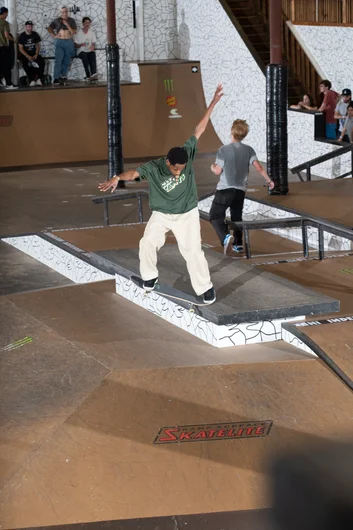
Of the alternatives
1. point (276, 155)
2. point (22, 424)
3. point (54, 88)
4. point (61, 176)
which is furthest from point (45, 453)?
point (54, 88)

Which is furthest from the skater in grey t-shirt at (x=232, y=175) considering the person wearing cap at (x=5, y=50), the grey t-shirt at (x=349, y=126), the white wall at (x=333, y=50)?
the person wearing cap at (x=5, y=50)

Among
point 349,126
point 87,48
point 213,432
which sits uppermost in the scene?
point 87,48

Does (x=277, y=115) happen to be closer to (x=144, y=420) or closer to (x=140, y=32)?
(x=144, y=420)

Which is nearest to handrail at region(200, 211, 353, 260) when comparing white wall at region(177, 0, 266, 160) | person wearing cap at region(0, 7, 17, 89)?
white wall at region(177, 0, 266, 160)

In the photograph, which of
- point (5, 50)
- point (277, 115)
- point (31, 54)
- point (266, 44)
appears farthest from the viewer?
point (31, 54)

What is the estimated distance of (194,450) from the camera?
20.8ft

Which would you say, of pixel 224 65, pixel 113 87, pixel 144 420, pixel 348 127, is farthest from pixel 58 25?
pixel 144 420

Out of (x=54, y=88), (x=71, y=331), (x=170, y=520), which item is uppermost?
(x=54, y=88)

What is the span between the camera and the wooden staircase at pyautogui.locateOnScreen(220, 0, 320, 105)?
18578 mm

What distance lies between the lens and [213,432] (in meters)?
6.52

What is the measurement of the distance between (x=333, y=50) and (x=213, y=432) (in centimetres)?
1252

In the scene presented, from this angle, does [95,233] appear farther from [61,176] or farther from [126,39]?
[126,39]

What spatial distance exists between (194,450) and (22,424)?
124cm

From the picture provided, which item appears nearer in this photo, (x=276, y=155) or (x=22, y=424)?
(x=22, y=424)
